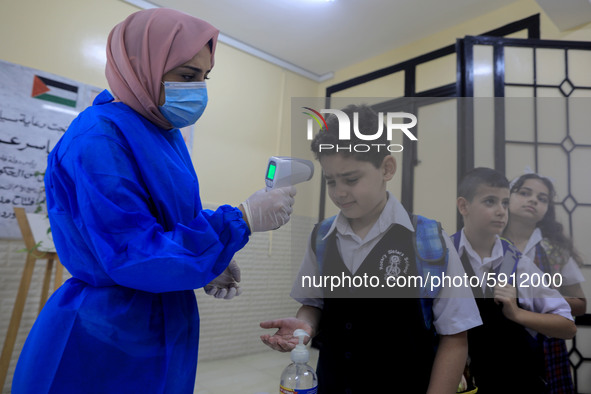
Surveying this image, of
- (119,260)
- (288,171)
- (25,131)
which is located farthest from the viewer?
(25,131)

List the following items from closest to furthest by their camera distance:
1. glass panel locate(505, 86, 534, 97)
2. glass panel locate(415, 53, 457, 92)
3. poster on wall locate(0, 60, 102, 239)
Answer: glass panel locate(505, 86, 534, 97), poster on wall locate(0, 60, 102, 239), glass panel locate(415, 53, 457, 92)

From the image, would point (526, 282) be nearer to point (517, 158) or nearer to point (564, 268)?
point (564, 268)

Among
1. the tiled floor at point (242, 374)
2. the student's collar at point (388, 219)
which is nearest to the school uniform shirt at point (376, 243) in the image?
the student's collar at point (388, 219)

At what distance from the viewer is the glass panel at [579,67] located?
4.58ft

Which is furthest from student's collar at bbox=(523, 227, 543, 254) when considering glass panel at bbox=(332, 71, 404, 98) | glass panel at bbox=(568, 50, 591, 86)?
glass panel at bbox=(568, 50, 591, 86)

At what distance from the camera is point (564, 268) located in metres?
1.02

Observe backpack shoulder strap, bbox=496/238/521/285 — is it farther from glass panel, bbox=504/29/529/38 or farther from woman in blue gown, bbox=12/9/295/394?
glass panel, bbox=504/29/529/38

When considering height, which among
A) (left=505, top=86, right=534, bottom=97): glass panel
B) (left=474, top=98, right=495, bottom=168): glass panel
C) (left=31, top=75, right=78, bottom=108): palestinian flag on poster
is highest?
(left=31, top=75, right=78, bottom=108): palestinian flag on poster

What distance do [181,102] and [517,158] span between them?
37.3 inches

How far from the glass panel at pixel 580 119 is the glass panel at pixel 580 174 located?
0.10 ft

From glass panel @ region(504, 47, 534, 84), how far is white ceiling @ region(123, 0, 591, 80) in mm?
2052

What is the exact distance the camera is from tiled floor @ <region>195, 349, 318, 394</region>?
9.65 ft

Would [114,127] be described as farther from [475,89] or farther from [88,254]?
[475,89]

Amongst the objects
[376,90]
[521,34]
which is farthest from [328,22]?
[376,90]
